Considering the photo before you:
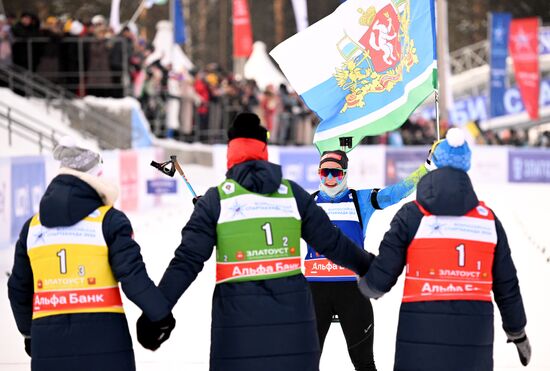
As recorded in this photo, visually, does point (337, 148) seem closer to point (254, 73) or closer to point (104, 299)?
point (104, 299)

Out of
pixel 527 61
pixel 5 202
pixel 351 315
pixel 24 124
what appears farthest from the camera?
pixel 527 61

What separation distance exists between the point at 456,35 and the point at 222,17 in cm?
1595

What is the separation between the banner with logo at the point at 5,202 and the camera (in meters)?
13.2

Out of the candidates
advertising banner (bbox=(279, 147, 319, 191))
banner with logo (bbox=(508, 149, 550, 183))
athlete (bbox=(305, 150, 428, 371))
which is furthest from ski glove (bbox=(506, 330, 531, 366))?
banner with logo (bbox=(508, 149, 550, 183))

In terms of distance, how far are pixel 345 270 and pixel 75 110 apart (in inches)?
699

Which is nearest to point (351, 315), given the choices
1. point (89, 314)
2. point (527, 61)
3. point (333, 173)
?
point (333, 173)

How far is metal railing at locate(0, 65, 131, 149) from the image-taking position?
2331 cm

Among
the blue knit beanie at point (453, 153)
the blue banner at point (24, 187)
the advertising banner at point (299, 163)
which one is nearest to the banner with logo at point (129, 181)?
the blue banner at point (24, 187)

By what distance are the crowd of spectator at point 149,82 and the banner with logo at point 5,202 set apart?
376 inches

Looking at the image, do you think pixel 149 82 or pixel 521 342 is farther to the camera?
pixel 149 82

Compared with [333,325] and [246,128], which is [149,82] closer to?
[333,325]

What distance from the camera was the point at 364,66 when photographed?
8281 mm

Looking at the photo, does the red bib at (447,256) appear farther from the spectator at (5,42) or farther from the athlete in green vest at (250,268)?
the spectator at (5,42)

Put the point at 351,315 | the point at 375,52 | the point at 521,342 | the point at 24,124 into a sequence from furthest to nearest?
the point at 24,124, the point at 375,52, the point at 351,315, the point at 521,342
